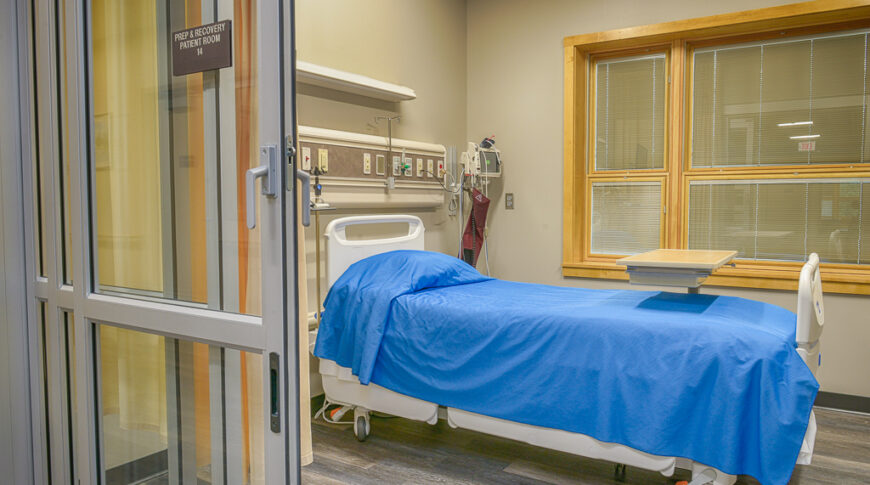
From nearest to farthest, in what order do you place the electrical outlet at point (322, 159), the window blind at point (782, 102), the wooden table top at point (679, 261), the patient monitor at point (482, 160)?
the wooden table top at point (679, 261), the electrical outlet at point (322, 159), the window blind at point (782, 102), the patient monitor at point (482, 160)

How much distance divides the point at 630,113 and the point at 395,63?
61.1 inches

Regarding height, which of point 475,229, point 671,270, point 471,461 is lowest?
point 471,461

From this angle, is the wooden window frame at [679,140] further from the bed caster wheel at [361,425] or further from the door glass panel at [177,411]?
the door glass panel at [177,411]

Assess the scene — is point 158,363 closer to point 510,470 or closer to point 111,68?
point 111,68

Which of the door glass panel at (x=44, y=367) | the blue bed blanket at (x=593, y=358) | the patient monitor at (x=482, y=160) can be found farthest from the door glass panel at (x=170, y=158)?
the patient monitor at (x=482, y=160)

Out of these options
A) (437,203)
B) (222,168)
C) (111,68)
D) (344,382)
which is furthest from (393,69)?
(222,168)

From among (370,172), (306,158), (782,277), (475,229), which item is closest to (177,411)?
(306,158)

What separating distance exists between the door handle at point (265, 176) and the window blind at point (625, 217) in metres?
3.31

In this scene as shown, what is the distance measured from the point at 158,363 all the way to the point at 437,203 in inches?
105

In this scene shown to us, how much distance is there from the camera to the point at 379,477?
2.57 metres

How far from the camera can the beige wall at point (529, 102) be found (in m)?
4.03

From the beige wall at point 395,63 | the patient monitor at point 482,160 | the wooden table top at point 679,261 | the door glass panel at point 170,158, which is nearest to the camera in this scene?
the door glass panel at point 170,158

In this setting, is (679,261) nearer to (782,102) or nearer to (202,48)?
(782,102)

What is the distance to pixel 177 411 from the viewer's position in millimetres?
1542
